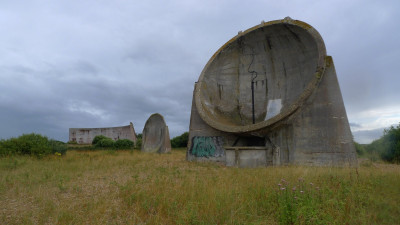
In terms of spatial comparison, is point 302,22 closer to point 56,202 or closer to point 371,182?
point 371,182

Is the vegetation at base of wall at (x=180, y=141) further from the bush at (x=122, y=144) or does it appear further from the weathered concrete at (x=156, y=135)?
the weathered concrete at (x=156, y=135)

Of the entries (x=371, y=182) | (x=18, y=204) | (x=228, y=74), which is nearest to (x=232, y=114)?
(x=228, y=74)

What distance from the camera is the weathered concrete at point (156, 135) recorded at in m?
25.5

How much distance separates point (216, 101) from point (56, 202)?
11.4 meters

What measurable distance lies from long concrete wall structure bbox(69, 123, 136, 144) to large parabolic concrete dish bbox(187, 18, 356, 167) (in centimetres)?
2614

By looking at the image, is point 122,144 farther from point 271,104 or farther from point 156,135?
point 271,104

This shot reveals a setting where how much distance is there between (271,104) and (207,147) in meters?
4.48

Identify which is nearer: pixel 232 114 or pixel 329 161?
pixel 329 161

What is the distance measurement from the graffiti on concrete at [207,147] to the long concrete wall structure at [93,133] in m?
25.7

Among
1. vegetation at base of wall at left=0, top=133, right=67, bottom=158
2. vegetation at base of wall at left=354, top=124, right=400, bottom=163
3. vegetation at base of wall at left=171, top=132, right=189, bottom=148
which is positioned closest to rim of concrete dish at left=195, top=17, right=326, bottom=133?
vegetation at base of wall at left=354, top=124, right=400, bottom=163

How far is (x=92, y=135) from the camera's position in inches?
1721

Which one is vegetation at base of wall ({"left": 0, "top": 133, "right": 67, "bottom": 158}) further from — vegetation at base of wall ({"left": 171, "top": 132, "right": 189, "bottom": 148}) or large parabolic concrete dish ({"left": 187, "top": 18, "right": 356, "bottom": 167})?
vegetation at base of wall ({"left": 171, "top": 132, "right": 189, "bottom": 148})

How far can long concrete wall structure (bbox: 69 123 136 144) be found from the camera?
131 ft

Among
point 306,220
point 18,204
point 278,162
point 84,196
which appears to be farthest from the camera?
point 278,162
